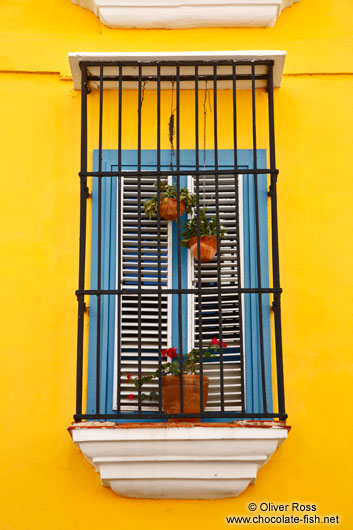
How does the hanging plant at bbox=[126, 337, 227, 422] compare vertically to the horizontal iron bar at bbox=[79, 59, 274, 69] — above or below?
below

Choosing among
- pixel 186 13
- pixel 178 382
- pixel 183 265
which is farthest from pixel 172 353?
pixel 186 13

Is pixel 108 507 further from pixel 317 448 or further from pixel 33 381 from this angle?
pixel 317 448

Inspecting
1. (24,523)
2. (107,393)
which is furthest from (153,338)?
(24,523)

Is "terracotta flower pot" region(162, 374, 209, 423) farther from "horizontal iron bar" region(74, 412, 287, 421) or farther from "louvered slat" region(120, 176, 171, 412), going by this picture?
"louvered slat" region(120, 176, 171, 412)

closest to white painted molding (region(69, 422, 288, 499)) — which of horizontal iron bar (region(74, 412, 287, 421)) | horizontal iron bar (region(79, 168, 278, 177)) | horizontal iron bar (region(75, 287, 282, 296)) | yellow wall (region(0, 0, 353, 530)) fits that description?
horizontal iron bar (region(74, 412, 287, 421))

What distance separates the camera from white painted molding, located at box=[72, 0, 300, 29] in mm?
5918

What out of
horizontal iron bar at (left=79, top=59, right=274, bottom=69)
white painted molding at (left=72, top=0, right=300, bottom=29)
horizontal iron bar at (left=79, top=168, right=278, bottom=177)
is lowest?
horizontal iron bar at (left=79, top=168, right=278, bottom=177)

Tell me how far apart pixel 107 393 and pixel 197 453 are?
0.69 m

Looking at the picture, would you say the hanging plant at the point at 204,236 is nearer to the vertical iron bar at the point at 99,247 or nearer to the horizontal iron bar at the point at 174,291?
the horizontal iron bar at the point at 174,291

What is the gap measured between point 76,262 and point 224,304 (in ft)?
2.97

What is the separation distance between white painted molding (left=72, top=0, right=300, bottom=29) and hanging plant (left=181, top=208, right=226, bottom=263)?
1243 millimetres

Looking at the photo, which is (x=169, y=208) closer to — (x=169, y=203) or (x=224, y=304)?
(x=169, y=203)

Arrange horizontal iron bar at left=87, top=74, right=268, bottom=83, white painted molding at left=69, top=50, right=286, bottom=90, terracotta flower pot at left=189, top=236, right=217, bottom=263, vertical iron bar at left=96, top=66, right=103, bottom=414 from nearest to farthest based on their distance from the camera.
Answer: vertical iron bar at left=96, top=66, right=103, bottom=414 < terracotta flower pot at left=189, top=236, right=217, bottom=263 < white painted molding at left=69, top=50, right=286, bottom=90 < horizontal iron bar at left=87, top=74, right=268, bottom=83

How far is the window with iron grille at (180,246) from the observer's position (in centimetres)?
531
